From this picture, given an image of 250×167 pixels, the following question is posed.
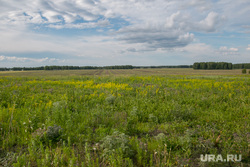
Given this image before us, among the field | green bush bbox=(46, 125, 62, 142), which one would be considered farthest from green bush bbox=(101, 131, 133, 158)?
green bush bbox=(46, 125, 62, 142)

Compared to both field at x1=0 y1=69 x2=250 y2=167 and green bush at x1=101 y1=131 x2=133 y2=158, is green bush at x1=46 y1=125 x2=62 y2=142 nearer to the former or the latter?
field at x1=0 y1=69 x2=250 y2=167

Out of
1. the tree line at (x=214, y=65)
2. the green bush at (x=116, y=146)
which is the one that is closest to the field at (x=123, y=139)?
the green bush at (x=116, y=146)

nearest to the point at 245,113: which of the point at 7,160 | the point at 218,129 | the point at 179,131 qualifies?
the point at 218,129

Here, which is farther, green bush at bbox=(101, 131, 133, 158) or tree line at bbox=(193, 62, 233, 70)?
tree line at bbox=(193, 62, 233, 70)

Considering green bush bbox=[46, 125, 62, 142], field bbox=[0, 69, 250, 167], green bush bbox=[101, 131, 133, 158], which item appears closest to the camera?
field bbox=[0, 69, 250, 167]

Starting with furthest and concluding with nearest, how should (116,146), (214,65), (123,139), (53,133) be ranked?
(214,65) < (53,133) < (123,139) < (116,146)

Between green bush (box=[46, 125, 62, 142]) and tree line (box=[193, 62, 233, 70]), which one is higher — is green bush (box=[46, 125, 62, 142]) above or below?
below

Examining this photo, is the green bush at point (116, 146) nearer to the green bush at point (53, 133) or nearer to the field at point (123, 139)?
the field at point (123, 139)

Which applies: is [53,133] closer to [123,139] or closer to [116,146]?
[116,146]

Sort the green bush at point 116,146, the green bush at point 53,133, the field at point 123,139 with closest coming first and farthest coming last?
the field at point 123,139 < the green bush at point 116,146 < the green bush at point 53,133

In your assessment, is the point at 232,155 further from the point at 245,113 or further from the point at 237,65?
the point at 237,65

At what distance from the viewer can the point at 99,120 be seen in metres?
5.68

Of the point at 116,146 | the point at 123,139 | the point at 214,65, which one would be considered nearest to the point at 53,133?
the point at 116,146

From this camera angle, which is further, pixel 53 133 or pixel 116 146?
pixel 53 133
